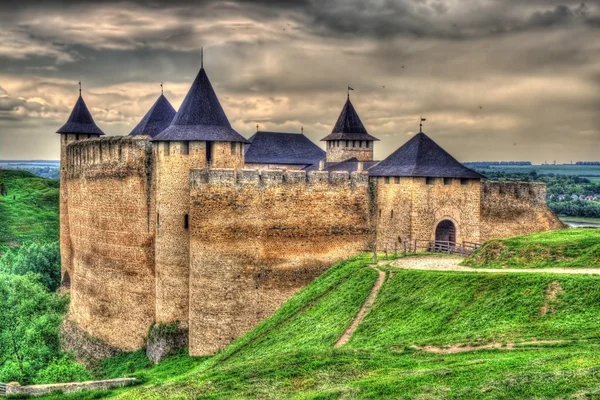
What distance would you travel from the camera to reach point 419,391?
45.0ft

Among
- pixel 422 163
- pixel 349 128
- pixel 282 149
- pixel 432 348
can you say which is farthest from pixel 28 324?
pixel 432 348

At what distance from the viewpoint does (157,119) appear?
36500mm

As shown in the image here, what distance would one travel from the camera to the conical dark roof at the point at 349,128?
47.8 m

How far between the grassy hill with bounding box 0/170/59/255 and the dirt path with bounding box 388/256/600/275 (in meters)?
50.9

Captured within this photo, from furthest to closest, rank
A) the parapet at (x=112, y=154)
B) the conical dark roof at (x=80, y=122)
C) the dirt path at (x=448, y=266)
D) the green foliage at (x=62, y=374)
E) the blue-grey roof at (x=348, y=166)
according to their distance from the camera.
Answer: the conical dark roof at (x=80, y=122), the blue-grey roof at (x=348, y=166), the parapet at (x=112, y=154), the green foliage at (x=62, y=374), the dirt path at (x=448, y=266)

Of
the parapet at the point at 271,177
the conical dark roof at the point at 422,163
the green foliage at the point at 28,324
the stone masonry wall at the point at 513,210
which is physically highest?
the conical dark roof at the point at 422,163

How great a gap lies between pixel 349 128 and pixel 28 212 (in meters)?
48.7

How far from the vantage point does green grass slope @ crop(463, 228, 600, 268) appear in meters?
23.1

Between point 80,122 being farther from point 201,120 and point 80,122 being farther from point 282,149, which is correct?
point 201,120

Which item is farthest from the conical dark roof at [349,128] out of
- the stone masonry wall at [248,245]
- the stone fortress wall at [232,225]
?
the stone masonry wall at [248,245]

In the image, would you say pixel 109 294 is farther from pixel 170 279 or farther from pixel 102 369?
pixel 170 279

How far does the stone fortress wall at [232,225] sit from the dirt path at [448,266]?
267cm

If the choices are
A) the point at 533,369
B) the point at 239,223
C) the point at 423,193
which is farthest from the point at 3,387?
the point at 423,193

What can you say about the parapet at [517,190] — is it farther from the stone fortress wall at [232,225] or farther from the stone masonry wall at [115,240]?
the stone masonry wall at [115,240]
